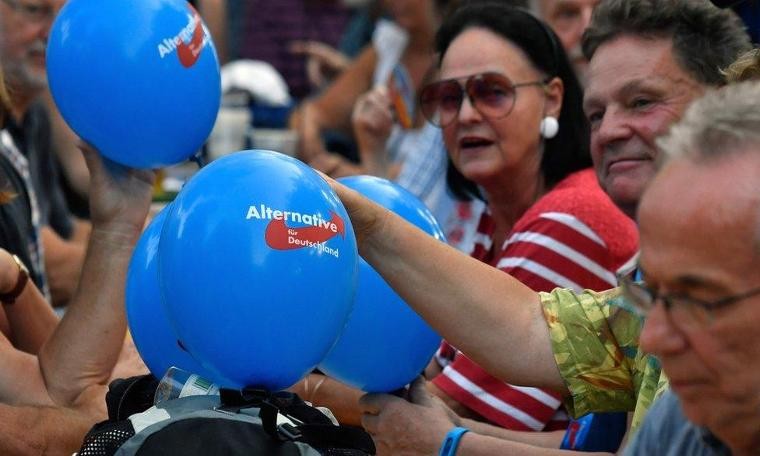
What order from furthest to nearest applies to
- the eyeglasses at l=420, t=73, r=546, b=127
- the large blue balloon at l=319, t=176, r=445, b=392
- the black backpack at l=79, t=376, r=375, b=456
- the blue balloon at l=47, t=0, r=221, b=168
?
1. the eyeglasses at l=420, t=73, r=546, b=127
2. the blue balloon at l=47, t=0, r=221, b=168
3. the large blue balloon at l=319, t=176, r=445, b=392
4. the black backpack at l=79, t=376, r=375, b=456

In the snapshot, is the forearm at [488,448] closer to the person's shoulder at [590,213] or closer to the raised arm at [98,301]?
the person's shoulder at [590,213]

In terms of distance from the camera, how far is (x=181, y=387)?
82.7 inches

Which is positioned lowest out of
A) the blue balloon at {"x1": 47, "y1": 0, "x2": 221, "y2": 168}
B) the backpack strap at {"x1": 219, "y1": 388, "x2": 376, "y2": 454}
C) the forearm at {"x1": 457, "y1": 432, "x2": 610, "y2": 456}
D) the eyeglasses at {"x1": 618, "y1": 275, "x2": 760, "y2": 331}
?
the forearm at {"x1": 457, "y1": 432, "x2": 610, "y2": 456}

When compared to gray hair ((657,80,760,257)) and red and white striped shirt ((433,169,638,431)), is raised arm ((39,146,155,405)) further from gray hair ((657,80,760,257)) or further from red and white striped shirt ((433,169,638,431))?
gray hair ((657,80,760,257))

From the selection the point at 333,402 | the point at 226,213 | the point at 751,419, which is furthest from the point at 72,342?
the point at 751,419

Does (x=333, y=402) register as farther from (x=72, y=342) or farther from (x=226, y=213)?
(x=226, y=213)

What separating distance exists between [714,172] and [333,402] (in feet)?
4.82

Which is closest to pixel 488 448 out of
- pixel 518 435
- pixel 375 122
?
pixel 518 435

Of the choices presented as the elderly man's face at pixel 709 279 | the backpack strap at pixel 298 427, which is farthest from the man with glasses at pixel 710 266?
the backpack strap at pixel 298 427

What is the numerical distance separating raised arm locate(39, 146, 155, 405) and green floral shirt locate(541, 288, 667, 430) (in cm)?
99

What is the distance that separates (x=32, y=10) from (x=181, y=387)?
237cm

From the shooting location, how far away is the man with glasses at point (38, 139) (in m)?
4.07

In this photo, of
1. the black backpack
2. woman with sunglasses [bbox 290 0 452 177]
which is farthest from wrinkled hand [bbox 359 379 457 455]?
woman with sunglasses [bbox 290 0 452 177]

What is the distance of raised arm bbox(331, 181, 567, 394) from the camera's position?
216 centimetres
